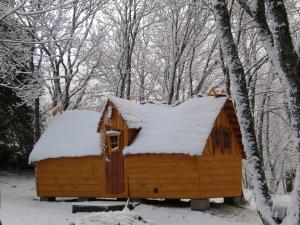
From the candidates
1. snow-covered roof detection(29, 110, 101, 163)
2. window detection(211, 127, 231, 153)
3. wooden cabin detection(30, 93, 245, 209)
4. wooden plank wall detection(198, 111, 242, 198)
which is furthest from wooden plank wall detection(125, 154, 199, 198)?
snow-covered roof detection(29, 110, 101, 163)

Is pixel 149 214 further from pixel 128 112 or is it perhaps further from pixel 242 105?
pixel 242 105

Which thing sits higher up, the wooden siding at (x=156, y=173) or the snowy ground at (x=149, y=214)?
the wooden siding at (x=156, y=173)

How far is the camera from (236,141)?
A: 57.7 feet

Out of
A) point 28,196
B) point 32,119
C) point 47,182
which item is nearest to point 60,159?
point 47,182

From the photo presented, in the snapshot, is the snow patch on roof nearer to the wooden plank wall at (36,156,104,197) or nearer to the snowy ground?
the wooden plank wall at (36,156,104,197)

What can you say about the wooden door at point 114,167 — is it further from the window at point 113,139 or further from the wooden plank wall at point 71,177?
the wooden plank wall at point 71,177

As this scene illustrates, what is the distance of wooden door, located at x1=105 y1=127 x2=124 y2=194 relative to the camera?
1733cm

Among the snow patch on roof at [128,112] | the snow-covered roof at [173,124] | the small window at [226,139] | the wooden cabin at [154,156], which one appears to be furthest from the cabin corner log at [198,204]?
the snow patch on roof at [128,112]

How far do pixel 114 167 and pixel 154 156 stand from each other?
6.42ft

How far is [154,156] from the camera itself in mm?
16328

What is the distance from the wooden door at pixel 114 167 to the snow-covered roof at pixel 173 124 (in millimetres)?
650

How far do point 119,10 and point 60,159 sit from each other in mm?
11537

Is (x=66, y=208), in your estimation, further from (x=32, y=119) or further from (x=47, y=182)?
(x=32, y=119)

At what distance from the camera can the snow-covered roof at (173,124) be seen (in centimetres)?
1546
